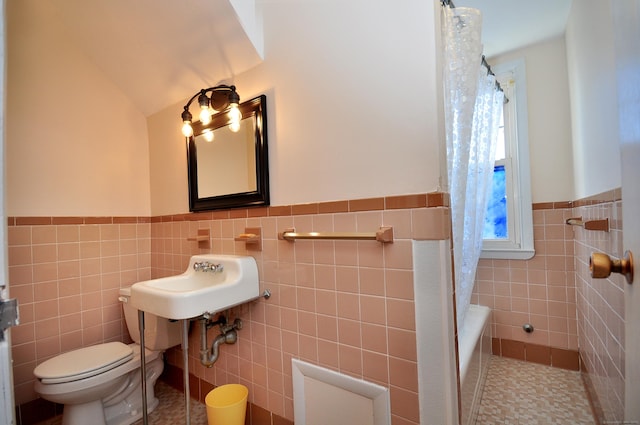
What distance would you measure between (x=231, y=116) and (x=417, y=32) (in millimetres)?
1014

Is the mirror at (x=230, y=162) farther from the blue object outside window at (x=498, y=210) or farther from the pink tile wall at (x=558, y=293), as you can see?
the blue object outside window at (x=498, y=210)

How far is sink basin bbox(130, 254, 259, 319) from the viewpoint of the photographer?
1.21 meters

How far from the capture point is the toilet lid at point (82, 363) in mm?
1398

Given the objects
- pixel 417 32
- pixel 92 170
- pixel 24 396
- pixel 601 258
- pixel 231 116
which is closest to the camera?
pixel 601 258

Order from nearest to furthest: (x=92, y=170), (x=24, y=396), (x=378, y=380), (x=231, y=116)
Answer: (x=378, y=380), (x=231, y=116), (x=24, y=396), (x=92, y=170)

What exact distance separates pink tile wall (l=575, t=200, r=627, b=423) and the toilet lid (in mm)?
2259

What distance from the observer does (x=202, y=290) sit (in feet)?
4.15

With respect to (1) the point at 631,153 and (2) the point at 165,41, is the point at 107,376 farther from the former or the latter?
(1) the point at 631,153

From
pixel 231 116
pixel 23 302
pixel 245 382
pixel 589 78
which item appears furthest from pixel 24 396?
pixel 589 78

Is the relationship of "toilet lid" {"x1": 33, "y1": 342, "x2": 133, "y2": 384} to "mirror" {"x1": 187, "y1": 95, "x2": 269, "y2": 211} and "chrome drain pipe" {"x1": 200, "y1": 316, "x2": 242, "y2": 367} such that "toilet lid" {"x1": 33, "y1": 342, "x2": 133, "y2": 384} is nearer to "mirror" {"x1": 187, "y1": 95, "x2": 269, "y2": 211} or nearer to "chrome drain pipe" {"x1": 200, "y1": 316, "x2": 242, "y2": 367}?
"chrome drain pipe" {"x1": 200, "y1": 316, "x2": 242, "y2": 367}

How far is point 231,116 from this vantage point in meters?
1.55

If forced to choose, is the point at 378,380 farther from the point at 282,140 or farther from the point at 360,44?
the point at 360,44

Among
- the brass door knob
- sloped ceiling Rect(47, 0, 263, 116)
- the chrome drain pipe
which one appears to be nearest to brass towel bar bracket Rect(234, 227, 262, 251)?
the chrome drain pipe

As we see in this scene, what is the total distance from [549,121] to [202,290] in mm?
2545
